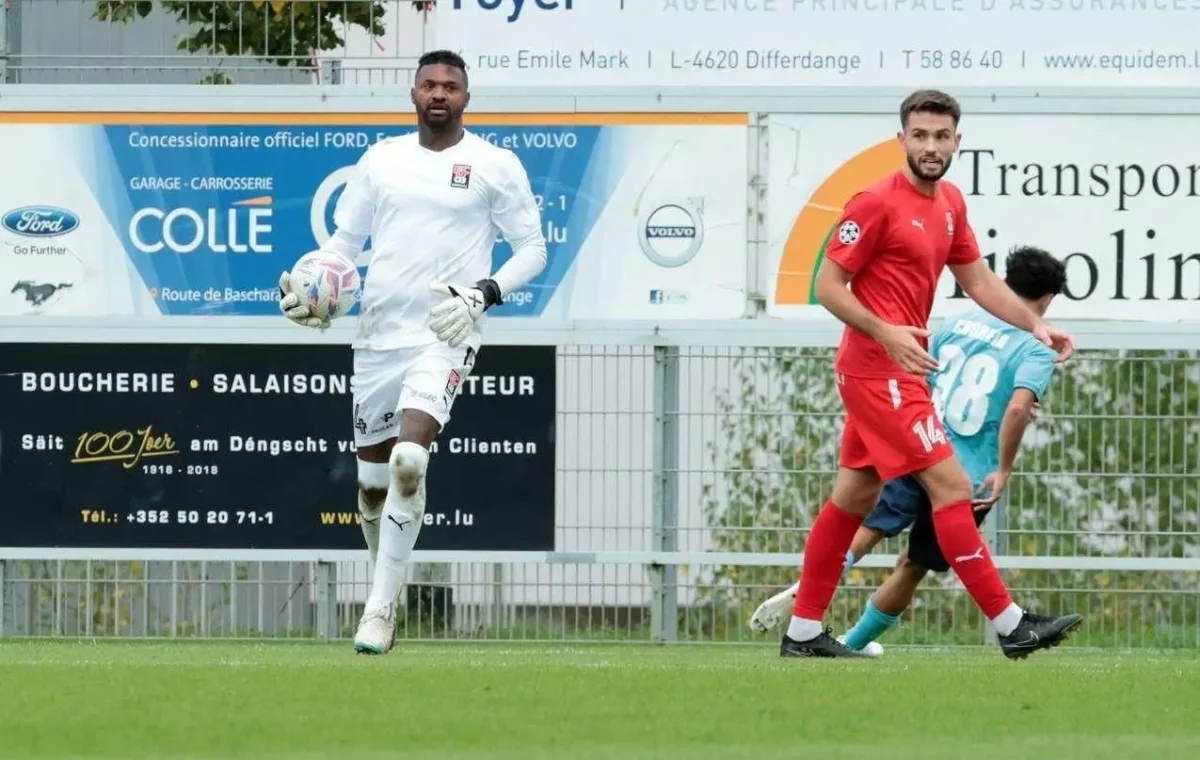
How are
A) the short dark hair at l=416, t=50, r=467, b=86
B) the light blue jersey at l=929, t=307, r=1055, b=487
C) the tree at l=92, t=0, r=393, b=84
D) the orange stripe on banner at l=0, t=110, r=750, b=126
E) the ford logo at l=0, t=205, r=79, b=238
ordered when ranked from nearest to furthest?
the short dark hair at l=416, t=50, r=467, b=86
the light blue jersey at l=929, t=307, r=1055, b=487
the orange stripe on banner at l=0, t=110, r=750, b=126
the ford logo at l=0, t=205, r=79, b=238
the tree at l=92, t=0, r=393, b=84

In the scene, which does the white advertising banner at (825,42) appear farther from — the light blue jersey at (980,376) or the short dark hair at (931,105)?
the short dark hair at (931,105)

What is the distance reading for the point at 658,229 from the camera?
13.6m

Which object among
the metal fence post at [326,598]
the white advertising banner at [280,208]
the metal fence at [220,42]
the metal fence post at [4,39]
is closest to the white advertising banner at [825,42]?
the white advertising banner at [280,208]

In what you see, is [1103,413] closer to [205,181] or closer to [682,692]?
[205,181]

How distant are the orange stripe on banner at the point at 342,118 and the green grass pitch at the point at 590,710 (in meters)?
4.96

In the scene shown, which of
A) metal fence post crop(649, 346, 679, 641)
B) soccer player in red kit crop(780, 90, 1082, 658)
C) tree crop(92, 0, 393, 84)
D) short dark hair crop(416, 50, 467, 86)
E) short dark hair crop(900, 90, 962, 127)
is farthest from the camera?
tree crop(92, 0, 393, 84)

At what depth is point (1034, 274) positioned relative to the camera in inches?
416

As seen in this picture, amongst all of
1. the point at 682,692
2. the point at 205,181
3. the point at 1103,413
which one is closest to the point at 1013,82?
the point at 1103,413

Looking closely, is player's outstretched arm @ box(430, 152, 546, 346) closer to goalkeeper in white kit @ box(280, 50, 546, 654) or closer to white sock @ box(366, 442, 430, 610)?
goalkeeper in white kit @ box(280, 50, 546, 654)

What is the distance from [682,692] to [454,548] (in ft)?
19.5

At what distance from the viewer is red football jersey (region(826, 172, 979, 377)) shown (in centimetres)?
902

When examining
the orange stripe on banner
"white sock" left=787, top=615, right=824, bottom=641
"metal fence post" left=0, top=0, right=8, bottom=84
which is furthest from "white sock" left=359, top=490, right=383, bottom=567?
"metal fence post" left=0, top=0, right=8, bottom=84

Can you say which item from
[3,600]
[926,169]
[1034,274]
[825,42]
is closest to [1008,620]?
[926,169]

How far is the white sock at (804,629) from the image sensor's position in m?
9.67
